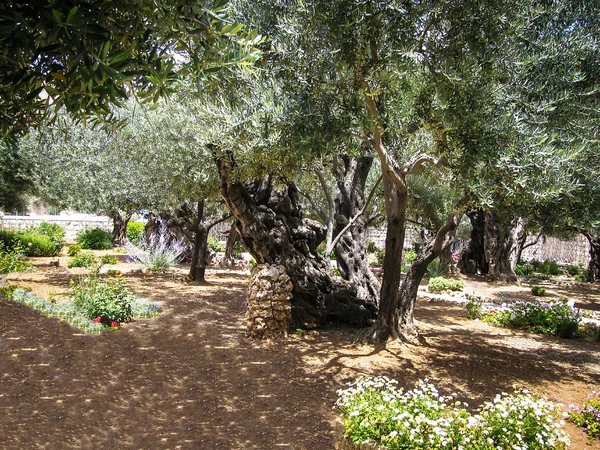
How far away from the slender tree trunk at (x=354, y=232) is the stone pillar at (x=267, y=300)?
2.04m

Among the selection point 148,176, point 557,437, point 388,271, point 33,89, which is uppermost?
point 148,176

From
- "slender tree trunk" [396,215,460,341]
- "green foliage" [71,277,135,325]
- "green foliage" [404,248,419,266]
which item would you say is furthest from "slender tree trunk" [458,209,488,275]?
"green foliage" [71,277,135,325]

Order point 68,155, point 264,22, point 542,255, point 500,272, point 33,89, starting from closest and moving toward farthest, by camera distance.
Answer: point 33,89, point 264,22, point 68,155, point 500,272, point 542,255

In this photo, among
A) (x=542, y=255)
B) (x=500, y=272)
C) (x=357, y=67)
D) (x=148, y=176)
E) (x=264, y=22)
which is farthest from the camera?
(x=542, y=255)

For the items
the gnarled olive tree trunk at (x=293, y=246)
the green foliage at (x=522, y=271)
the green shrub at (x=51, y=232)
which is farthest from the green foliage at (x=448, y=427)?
the green foliage at (x=522, y=271)

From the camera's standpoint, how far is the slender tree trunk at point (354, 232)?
9.78 meters

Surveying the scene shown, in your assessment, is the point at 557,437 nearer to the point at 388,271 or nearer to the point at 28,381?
the point at 388,271

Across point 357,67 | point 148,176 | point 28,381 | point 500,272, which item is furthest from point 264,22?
point 500,272

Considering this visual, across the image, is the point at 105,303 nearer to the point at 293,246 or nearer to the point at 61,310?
the point at 61,310

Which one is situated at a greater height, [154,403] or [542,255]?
[542,255]

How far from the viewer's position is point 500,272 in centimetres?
1909

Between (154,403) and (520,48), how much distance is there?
19.3 ft

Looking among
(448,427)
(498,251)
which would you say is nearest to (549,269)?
(498,251)

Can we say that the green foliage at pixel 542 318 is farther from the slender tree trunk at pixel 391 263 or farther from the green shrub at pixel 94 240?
the green shrub at pixel 94 240
